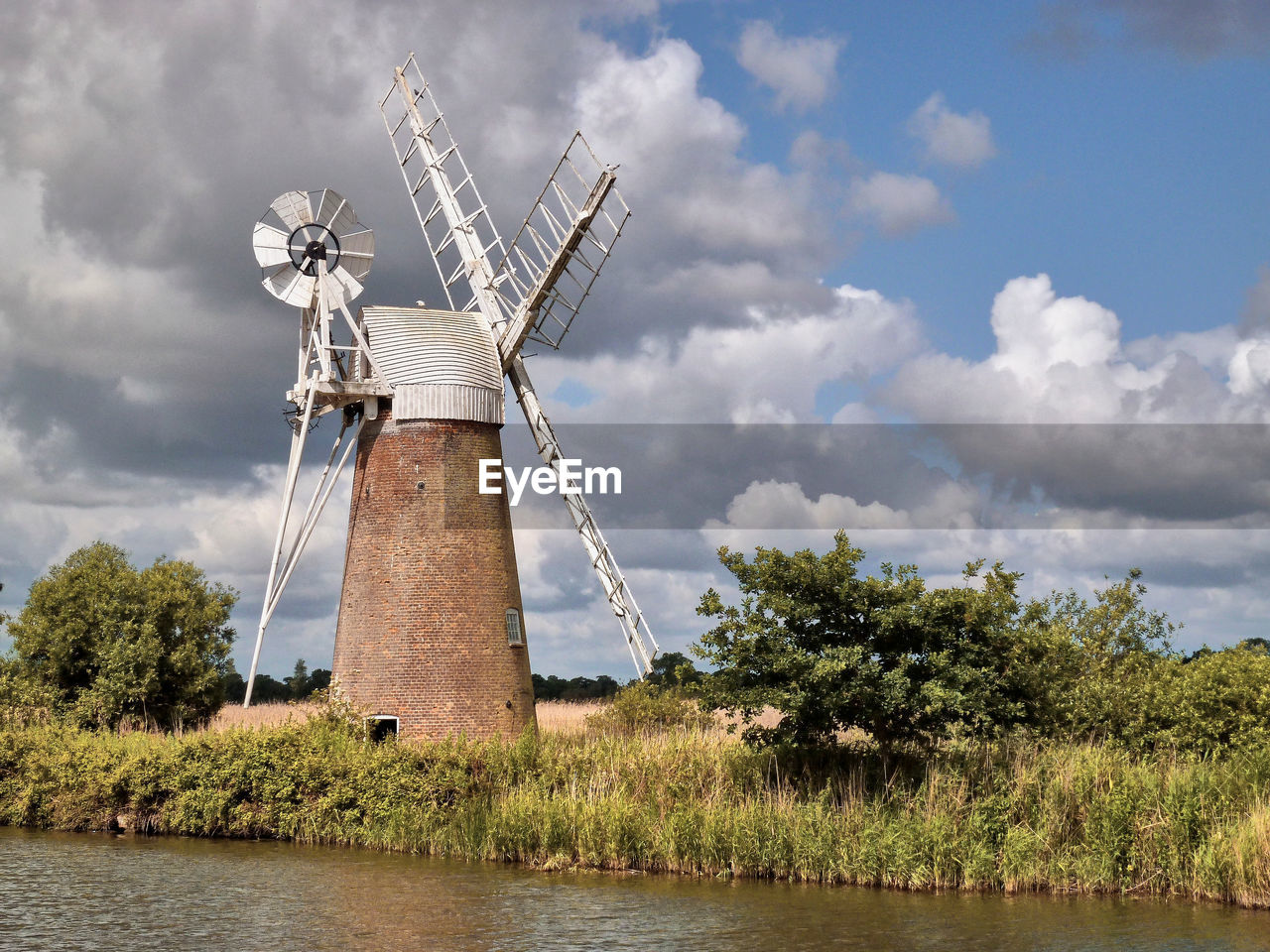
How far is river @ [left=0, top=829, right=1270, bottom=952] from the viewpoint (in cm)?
1609

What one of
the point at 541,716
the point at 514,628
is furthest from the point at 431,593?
the point at 541,716

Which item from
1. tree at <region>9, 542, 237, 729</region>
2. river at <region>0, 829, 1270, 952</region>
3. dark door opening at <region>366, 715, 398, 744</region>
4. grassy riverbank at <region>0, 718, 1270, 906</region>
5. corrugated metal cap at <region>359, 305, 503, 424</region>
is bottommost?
river at <region>0, 829, 1270, 952</region>

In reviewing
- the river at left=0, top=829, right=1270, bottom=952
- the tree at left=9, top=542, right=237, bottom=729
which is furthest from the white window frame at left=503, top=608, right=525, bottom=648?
the tree at left=9, top=542, right=237, bottom=729

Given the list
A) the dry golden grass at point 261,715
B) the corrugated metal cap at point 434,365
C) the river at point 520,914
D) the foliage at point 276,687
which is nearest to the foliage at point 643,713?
the dry golden grass at point 261,715

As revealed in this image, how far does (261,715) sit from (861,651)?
17412mm

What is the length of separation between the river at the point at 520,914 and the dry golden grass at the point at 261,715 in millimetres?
5658

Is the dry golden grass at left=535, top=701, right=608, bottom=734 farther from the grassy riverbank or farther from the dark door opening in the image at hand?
the dark door opening

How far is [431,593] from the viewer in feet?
89.7

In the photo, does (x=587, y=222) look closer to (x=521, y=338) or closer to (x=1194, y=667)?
(x=521, y=338)

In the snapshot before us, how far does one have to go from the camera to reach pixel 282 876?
2102 centimetres

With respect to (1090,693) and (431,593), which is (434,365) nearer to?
(431,593)

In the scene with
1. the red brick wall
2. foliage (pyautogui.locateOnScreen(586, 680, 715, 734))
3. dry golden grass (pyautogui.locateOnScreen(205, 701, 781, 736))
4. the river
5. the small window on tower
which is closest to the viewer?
the river

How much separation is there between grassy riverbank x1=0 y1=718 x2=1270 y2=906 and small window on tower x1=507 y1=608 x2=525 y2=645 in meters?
2.44

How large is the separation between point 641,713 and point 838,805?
10400 millimetres
